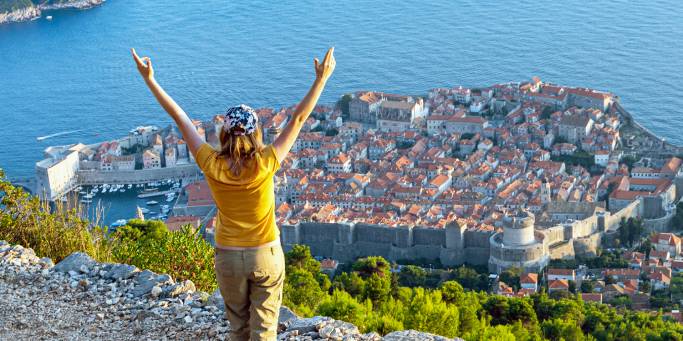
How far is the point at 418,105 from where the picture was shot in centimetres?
2586

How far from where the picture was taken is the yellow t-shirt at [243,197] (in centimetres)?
295

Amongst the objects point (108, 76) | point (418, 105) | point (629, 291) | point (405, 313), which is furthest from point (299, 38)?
point (405, 313)

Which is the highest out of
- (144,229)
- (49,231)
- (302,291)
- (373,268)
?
(49,231)

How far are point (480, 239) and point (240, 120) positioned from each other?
47.8ft

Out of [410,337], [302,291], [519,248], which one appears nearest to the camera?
[410,337]

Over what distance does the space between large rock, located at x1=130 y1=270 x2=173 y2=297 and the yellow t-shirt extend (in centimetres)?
176

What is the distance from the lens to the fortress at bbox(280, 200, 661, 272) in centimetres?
1661

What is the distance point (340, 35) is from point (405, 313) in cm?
Result: 2931

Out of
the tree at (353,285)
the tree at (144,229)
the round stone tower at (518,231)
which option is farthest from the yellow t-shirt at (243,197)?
the round stone tower at (518,231)

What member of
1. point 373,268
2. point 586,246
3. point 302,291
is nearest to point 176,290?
point 302,291

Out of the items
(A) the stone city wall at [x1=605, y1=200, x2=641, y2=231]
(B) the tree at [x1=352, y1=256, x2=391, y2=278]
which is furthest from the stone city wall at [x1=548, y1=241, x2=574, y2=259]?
(B) the tree at [x1=352, y1=256, x2=391, y2=278]

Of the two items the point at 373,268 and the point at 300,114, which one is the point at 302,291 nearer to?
the point at 373,268

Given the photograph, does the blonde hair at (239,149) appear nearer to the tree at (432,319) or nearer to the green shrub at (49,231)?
the green shrub at (49,231)

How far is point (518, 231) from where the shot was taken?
16.6m
